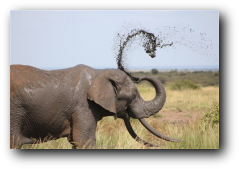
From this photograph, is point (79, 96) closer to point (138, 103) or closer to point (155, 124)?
point (138, 103)

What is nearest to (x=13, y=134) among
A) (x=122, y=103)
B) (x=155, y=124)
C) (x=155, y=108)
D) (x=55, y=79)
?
(x=55, y=79)

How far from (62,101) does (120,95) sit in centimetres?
119

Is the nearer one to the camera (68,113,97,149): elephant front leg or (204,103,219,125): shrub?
(68,113,97,149): elephant front leg

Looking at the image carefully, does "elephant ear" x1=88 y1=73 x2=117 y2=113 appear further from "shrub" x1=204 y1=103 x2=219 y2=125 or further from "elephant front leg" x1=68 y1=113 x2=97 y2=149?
"shrub" x1=204 y1=103 x2=219 y2=125

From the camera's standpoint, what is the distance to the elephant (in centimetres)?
693

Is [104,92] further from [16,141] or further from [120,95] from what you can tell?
[16,141]

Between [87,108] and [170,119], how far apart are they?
7.50m

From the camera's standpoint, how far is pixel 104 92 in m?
7.52

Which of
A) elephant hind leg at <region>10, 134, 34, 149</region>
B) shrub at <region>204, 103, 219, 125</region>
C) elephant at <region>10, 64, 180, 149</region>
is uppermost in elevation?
elephant at <region>10, 64, 180, 149</region>

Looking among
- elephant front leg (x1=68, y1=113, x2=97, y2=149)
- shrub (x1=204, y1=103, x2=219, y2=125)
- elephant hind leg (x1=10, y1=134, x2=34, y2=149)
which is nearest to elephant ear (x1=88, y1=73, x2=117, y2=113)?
elephant front leg (x1=68, y1=113, x2=97, y2=149)

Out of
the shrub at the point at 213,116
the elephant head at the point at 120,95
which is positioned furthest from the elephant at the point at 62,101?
the shrub at the point at 213,116

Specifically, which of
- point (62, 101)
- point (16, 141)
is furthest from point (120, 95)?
point (16, 141)

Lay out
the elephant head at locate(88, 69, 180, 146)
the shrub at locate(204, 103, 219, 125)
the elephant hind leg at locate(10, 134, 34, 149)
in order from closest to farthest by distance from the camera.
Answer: the elephant hind leg at locate(10, 134, 34, 149), the elephant head at locate(88, 69, 180, 146), the shrub at locate(204, 103, 219, 125)

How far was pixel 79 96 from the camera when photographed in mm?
7305
